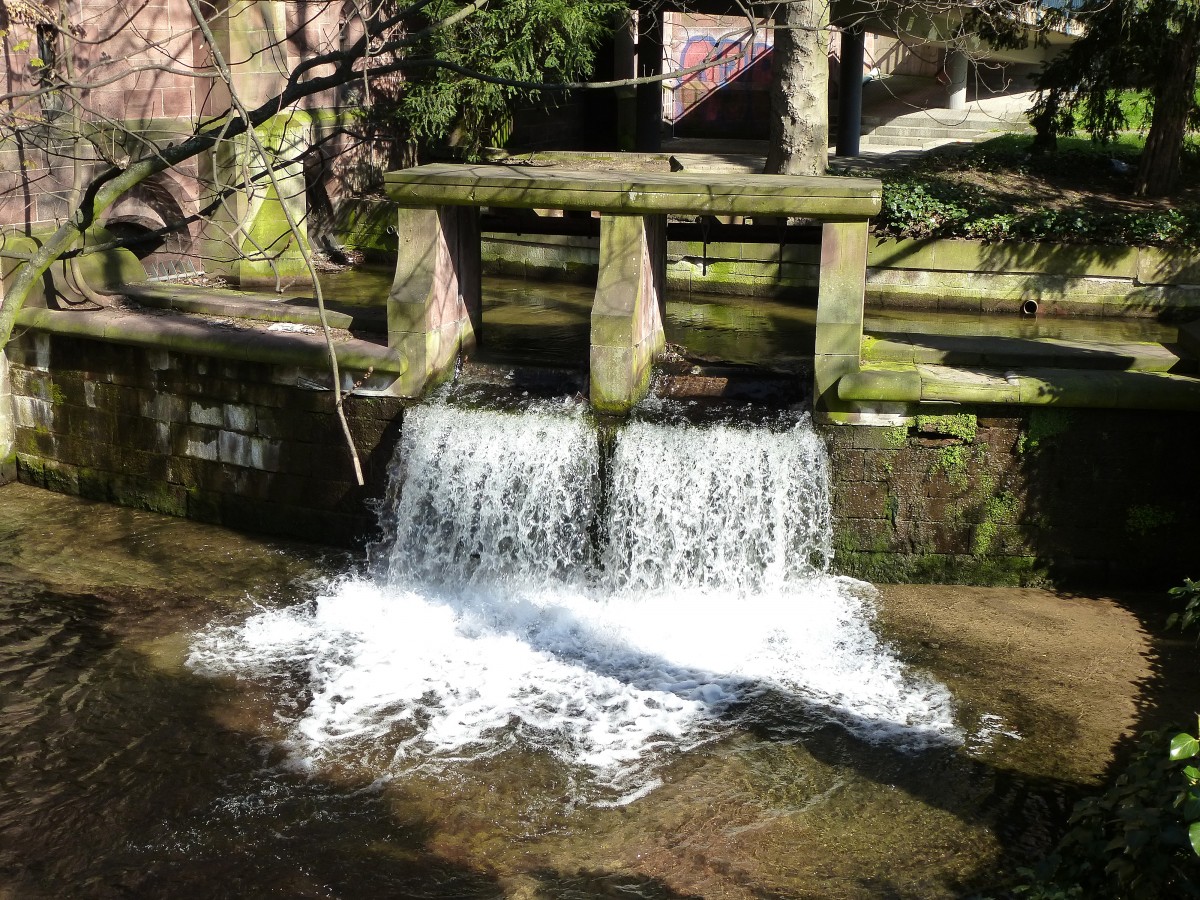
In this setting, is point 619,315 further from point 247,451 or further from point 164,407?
point 164,407

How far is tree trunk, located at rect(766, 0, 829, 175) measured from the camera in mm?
16625

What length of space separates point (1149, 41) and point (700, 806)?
1301cm

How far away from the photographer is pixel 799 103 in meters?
16.8

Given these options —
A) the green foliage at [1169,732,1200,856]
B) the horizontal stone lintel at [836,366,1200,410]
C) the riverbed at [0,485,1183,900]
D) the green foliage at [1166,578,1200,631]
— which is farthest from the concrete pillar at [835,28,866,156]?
the green foliage at [1169,732,1200,856]

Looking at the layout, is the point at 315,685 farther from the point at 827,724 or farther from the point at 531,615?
the point at 827,724

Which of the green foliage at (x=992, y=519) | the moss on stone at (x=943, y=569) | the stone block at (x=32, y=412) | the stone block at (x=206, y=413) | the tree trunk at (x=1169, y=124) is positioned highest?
the tree trunk at (x=1169, y=124)

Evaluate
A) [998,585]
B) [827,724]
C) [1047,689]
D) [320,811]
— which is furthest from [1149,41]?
[320,811]

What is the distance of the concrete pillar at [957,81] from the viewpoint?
26.2m

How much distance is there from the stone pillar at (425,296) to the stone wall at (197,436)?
44cm

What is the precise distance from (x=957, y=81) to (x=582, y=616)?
20.4 m

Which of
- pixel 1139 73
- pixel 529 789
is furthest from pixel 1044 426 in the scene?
pixel 1139 73

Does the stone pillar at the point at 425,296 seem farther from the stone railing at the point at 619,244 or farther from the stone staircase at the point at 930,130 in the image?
the stone staircase at the point at 930,130

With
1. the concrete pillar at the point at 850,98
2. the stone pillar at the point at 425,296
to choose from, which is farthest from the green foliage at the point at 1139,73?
the stone pillar at the point at 425,296

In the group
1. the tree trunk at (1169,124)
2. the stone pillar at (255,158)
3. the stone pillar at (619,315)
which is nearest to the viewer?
the stone pillar at (619,315)
